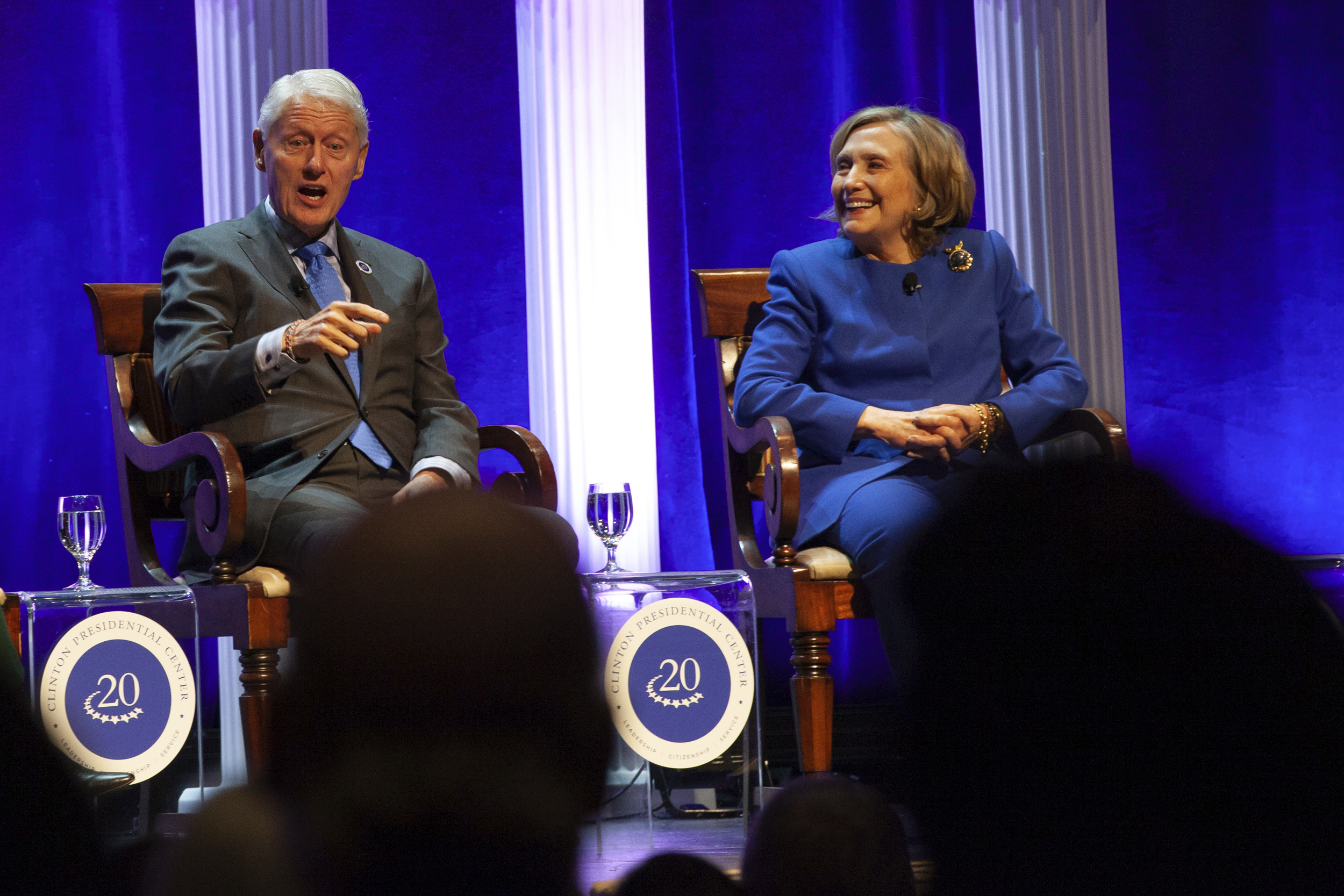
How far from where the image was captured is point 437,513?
0.49m

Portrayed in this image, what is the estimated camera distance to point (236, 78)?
10.1 feet

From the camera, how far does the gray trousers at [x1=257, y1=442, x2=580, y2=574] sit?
7.44 ft

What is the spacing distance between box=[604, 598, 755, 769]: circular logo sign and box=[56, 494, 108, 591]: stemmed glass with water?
106 cm

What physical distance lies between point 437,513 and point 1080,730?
0.27 metres

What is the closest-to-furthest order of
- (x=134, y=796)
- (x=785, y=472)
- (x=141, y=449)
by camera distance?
(x=134, y=796) → (x=785, y=472) → (x=141, y=449)

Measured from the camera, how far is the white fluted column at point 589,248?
10.6 ft

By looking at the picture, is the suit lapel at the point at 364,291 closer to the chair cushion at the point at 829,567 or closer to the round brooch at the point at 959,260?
the chair cushion at the point at 829,567

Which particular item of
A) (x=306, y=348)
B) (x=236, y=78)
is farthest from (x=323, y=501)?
(x=236, y=78)

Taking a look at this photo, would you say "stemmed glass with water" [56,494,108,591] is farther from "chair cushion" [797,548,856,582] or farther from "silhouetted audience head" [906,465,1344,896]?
"silhouetted audience head" [906,465,1344,896]

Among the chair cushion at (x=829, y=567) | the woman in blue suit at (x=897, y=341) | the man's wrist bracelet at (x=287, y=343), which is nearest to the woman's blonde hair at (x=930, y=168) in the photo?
the woman in blue suit at (x=897, y=341)

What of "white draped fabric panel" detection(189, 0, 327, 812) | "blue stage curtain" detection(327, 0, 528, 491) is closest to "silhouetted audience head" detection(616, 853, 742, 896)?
"white draped fabric panel" detection(189, 0, 327, 812)

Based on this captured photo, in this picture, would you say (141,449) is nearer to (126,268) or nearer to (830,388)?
(126,268)

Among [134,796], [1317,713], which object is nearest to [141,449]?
[134,796]

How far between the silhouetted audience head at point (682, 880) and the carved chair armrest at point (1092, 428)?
167 cm
